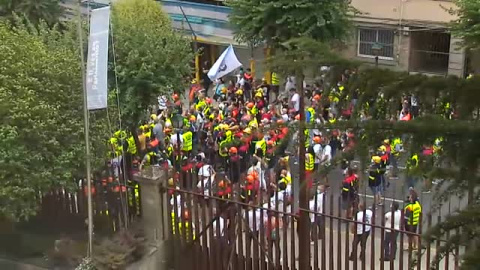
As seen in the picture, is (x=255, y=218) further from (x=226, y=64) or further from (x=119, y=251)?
(x=226, y=64)

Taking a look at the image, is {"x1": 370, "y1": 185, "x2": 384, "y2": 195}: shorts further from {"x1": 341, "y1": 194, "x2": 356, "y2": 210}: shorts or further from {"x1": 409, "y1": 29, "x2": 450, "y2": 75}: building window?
{"x1": 409, "y1": 29, "x2": 450, "y2": 75}: building window

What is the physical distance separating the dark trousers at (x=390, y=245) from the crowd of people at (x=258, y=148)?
0.17 ft

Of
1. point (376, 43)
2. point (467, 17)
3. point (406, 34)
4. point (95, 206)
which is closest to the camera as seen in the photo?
point (95, 206)

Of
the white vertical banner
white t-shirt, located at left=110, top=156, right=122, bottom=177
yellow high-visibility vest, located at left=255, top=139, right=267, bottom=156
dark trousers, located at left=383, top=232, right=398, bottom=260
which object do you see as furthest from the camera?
yellow high-visibility vest, located at left=255, top=139, right=267, bottom=156

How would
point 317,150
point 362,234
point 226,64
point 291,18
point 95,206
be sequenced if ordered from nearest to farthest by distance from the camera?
point 362,234 < point 95,206 < point 317,150 < point 291,18 < point 226,64

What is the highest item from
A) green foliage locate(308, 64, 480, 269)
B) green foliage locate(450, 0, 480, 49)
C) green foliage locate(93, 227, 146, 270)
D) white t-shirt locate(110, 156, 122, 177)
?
green foliage locate(450, 0, 480, 49)

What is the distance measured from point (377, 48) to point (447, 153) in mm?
21574

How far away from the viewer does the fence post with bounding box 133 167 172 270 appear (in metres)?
9.98

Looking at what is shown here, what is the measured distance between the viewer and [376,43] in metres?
25.1

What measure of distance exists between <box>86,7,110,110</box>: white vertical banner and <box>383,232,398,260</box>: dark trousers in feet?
13.1

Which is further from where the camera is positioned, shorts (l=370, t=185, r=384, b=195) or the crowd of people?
shorts (l=370, t=185, r=384, b=195)

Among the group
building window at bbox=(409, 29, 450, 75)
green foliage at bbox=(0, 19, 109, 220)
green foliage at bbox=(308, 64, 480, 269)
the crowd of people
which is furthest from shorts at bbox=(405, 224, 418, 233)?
building window at bbox=(409, 29, 450, 75)

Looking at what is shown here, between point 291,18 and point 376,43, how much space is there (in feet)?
18.0

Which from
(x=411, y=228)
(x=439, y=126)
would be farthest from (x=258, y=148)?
(x=439, y=126)
